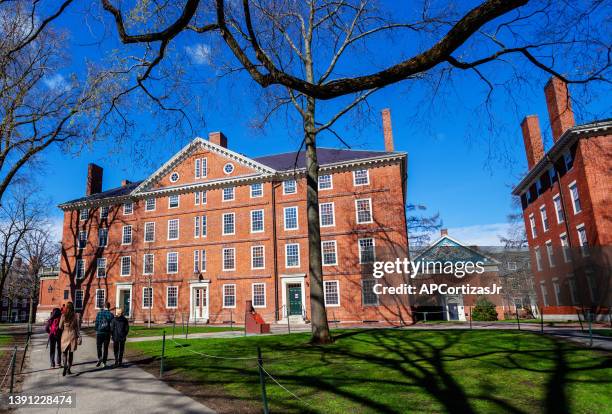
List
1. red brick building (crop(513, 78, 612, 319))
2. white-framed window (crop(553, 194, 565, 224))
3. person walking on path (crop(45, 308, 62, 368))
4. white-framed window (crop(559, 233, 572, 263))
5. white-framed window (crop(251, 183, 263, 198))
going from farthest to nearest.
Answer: white-framed window (crop(251, 183, 263, 198)) < white-framed window (crop(553, 194, 565, 224)) < white-framed window (crop(559, 233, 572, 263)) < red brick building (crop(513, 78, 612, 319)) < person walking on path (crop(45, 308, 62, 368))

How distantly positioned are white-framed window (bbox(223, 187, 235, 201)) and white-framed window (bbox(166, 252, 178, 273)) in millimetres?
6655

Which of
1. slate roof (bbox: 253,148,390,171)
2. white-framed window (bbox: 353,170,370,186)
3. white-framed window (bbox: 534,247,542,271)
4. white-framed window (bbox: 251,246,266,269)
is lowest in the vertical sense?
white-framed window (bbox: 534,247,542,271)

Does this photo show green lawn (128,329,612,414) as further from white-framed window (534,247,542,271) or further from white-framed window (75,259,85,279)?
white-framed window (75,259,85,279)

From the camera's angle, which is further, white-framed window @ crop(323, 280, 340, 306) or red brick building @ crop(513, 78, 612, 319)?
white-framed window @ crop(323, 280, 340, 306)

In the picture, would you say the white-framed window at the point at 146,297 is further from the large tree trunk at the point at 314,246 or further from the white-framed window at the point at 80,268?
the large tree trunk at the point at 314,246

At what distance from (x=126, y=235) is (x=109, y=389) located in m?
31.0

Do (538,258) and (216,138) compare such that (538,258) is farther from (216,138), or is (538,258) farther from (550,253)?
(216,138)

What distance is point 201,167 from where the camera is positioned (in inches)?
1388

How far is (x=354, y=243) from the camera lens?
97.4ft

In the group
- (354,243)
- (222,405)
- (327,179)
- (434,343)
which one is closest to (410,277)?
(354,243)

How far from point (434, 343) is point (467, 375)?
4.80m

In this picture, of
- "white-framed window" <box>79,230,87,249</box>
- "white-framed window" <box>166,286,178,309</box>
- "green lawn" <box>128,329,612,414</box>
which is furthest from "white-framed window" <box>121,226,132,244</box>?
"green lawn" <box>128,329,612,414</box>

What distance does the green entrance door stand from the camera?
99.0ft

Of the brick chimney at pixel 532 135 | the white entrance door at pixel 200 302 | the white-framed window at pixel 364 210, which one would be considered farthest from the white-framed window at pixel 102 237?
the brick chimney at pixel 532 135
